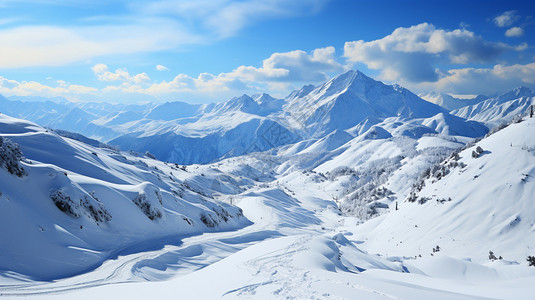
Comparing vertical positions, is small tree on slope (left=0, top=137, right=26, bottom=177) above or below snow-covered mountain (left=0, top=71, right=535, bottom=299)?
above

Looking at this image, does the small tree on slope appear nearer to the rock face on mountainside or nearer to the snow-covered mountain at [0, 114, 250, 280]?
the snow-covered mountain at [0, 114, 250, 280]

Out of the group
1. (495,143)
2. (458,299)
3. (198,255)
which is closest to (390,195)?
(495,143)

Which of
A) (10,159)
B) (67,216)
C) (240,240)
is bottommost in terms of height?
(240,240)

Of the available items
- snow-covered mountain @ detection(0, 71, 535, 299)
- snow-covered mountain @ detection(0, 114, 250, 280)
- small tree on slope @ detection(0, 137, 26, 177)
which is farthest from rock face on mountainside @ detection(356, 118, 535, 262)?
small tree on slope @ detection(0, 137, 26, 177)

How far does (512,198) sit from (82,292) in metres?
46.8

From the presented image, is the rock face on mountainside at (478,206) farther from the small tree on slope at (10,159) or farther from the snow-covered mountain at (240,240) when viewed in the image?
the small tree on slope at (10,159)

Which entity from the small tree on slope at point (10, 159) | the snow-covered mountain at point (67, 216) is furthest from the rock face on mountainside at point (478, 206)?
the small tree on slope at point (10, 159)

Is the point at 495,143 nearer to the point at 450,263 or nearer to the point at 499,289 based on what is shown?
the point at 450,263

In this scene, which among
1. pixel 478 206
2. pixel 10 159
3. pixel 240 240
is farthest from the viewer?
pixel 240 240

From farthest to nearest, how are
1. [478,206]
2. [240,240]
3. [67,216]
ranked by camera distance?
[240,240], [478,206], [67,216]

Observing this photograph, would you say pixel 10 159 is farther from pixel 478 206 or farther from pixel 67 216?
pixel 478 206

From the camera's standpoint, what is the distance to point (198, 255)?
89.1 feet

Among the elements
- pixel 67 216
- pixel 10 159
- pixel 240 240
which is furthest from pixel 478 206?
pixel 10 159

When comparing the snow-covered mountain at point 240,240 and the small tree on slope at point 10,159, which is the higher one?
the small tree on slope at point 10,159
